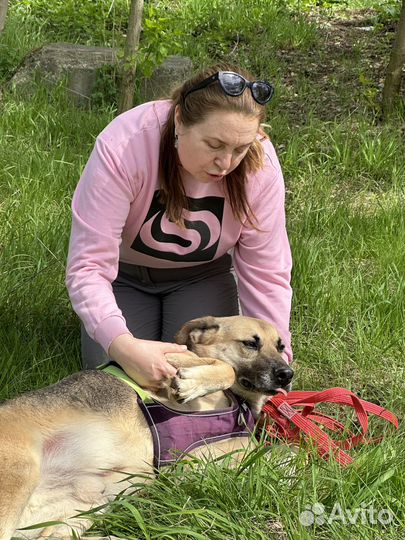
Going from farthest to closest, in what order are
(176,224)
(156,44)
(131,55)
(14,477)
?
(131,55) → (156,44) → (176,224) → (14,477)

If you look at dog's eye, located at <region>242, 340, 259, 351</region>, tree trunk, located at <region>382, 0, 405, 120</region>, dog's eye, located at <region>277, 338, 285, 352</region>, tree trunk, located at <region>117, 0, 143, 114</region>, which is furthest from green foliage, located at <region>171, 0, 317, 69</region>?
dog's eye, located at <region>242, 340, 259, 351</region>

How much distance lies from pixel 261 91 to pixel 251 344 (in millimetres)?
1186

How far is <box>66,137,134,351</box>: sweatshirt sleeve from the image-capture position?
398 centimetres

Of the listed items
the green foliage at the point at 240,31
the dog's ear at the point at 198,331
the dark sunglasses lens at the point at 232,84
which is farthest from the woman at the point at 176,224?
the green foliage at the point at 240,31

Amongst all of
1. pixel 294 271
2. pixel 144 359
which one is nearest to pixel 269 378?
pixel 144 359

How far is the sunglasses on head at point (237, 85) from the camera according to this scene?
151 inches

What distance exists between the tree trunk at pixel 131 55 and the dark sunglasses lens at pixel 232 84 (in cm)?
337

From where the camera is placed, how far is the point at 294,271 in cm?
539

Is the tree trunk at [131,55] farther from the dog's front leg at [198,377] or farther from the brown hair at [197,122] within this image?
the dog's front leg at [198,377]

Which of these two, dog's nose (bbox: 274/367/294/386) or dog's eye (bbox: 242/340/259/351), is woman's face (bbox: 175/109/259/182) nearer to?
dog's eye (bbox: 242/340/259/351)

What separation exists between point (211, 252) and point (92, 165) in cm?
85

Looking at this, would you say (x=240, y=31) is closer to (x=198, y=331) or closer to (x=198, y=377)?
(x=198, y=331)

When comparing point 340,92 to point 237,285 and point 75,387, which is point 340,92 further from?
point 75,387

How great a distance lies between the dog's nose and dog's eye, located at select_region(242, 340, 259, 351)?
0.58 ft
